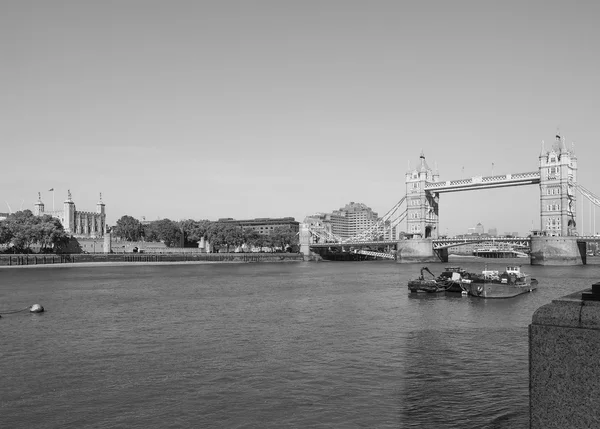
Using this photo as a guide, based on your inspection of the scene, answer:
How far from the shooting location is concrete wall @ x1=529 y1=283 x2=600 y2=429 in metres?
5.30

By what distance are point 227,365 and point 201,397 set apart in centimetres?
424

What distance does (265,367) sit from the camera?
834 inches

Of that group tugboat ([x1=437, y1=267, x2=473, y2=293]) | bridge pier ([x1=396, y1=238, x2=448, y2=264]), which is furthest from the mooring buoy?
bridge pier ([x1=396, y1=238, x2=448, y2=264])

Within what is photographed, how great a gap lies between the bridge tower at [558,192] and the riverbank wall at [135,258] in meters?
67.3

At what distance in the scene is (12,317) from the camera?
35469 millimetres

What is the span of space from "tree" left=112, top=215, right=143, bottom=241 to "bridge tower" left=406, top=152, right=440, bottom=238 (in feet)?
259

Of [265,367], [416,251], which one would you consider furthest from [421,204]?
[265,367]

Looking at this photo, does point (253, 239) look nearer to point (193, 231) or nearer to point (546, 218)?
point (193, 231)

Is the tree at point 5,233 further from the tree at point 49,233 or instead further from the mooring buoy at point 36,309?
the mooring buoy at point 36,309

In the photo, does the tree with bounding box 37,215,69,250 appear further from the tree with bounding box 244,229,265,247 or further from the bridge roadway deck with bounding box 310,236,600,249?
the bridge roadway deck with bounding box 310,236,600,249

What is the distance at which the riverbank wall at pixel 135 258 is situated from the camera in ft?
367

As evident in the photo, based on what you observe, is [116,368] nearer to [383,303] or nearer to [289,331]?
[289,331]

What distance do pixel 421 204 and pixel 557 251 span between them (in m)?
46.8

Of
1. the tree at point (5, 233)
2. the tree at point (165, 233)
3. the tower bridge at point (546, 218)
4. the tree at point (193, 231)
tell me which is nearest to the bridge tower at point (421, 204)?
the tower bridge at point (546, 218)
